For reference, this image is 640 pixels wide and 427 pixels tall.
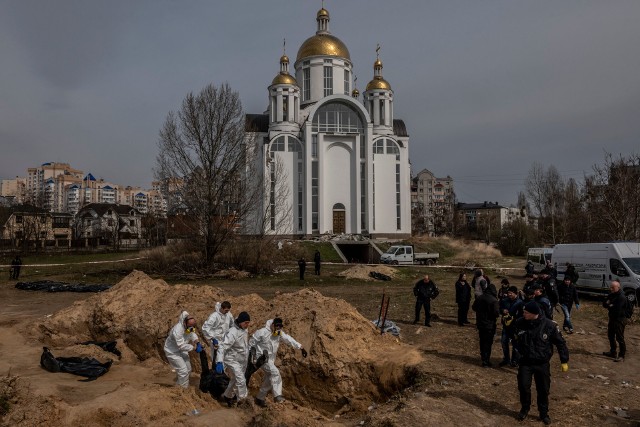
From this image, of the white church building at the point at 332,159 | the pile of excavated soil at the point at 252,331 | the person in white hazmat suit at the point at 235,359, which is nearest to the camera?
the pile of excavated soil at the point at 252,331

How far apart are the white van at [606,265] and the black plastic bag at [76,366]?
17570 millimetres

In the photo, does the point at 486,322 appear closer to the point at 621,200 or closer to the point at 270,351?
the point at 270,351

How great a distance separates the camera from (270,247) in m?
30.8

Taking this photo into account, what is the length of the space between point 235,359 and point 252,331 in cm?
286

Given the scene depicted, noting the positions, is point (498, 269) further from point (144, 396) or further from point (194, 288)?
point (144, 396)

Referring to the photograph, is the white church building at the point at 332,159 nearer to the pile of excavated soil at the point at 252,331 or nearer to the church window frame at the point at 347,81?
the church window frame at the point at 347,81

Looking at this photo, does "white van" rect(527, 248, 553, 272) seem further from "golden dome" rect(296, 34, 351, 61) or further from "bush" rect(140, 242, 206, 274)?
"golden dome" rect(296, 34, 351, 61)

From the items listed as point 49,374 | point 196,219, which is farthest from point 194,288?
point 196,219

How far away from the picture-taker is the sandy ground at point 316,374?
23.6 ft

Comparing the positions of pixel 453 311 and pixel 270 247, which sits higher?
pixel 270 247

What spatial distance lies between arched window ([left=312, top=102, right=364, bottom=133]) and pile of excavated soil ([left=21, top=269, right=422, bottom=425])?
3575 cm

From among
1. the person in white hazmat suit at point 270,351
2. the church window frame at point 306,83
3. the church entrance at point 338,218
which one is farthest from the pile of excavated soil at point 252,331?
the church window frame at point 306,83

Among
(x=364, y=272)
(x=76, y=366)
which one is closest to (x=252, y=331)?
(x=76, y=366)

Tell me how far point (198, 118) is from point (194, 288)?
1823cm
